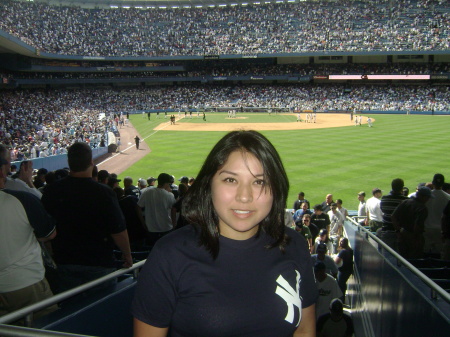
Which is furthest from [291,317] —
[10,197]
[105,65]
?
[105,65]

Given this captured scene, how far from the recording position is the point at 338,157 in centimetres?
2380

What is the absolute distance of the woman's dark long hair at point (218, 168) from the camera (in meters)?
1.99

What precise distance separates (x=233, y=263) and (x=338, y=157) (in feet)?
75.2

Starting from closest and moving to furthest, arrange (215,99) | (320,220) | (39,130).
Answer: (320,220) → (39,130) → (215,99)

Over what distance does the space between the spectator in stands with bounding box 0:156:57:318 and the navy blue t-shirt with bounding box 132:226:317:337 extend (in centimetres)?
193

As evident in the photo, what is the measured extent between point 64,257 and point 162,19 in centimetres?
7820

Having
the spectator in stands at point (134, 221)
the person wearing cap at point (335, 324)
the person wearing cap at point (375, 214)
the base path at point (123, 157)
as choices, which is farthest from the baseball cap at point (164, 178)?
the base path at point (123, 157)

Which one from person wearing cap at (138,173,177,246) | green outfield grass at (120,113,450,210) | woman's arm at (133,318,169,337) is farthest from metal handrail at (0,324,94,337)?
green outfield grass at (120,113,450,210)

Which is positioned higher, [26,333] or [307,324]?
[26,333]

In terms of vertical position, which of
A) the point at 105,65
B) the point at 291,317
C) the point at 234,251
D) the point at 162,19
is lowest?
the point at 291,317

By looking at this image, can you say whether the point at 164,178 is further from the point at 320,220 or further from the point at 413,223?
the point at 320,220

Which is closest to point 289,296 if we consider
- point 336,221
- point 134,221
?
point 134,221

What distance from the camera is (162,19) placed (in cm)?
7581

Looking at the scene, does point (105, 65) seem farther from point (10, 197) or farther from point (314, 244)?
point (10, 197)
